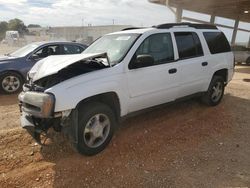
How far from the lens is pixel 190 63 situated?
5570mm

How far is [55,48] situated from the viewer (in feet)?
29.1

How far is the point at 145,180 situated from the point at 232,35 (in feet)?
74.8

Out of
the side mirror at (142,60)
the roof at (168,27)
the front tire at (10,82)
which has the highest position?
the roof at (168,27)

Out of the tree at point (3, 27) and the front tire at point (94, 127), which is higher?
the tree at point (3, 27)

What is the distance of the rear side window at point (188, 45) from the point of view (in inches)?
213

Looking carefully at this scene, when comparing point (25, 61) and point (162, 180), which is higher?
point (25, 61)

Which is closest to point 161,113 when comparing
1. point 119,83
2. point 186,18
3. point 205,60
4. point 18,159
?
point 205,60

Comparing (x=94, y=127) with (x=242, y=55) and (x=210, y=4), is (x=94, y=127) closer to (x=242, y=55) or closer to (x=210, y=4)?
(x=210, y=4)

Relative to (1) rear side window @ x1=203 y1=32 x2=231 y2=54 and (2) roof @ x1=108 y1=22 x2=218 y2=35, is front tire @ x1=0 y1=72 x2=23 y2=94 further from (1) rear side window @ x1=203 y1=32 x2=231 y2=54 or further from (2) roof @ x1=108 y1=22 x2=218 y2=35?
(1) rear side window @ x1=203 y1=32 x2=231 y2=54

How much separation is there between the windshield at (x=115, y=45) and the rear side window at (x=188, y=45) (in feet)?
3.59

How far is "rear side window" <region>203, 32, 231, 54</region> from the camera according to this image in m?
6.27

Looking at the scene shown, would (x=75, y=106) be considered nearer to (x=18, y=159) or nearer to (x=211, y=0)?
(x=18, y=159)

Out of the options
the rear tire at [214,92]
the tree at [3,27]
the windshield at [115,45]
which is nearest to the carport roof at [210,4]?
the rear tire at [214,92]

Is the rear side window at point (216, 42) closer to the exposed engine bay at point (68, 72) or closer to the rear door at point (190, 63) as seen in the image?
the rear door at point (190, 63)
